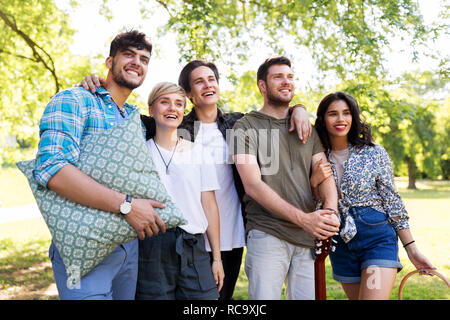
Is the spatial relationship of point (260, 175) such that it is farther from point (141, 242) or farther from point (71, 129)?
point (71, 129)

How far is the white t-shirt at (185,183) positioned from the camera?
268 cm

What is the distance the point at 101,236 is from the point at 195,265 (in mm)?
704

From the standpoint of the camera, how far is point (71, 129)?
7.31ft

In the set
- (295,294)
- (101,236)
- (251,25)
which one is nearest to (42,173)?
(101,236)

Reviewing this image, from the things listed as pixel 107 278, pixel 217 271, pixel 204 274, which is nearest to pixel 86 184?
pixel 107 278

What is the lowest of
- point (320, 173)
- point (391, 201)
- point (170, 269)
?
point (170, 269)

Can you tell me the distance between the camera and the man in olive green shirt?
108 inches

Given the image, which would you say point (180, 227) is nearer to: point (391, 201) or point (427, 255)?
point (391, 201)

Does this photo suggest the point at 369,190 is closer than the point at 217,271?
No

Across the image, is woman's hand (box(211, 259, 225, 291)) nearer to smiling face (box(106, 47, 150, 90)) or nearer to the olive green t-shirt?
the olive green t-shirt

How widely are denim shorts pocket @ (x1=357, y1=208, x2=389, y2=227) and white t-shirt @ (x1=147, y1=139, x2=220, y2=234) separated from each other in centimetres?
115

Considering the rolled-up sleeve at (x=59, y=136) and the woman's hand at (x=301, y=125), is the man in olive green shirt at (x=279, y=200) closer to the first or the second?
the woman's hand at (x=301, y=125)

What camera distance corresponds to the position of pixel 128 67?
267 cm

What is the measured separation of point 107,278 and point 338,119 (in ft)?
6.51
